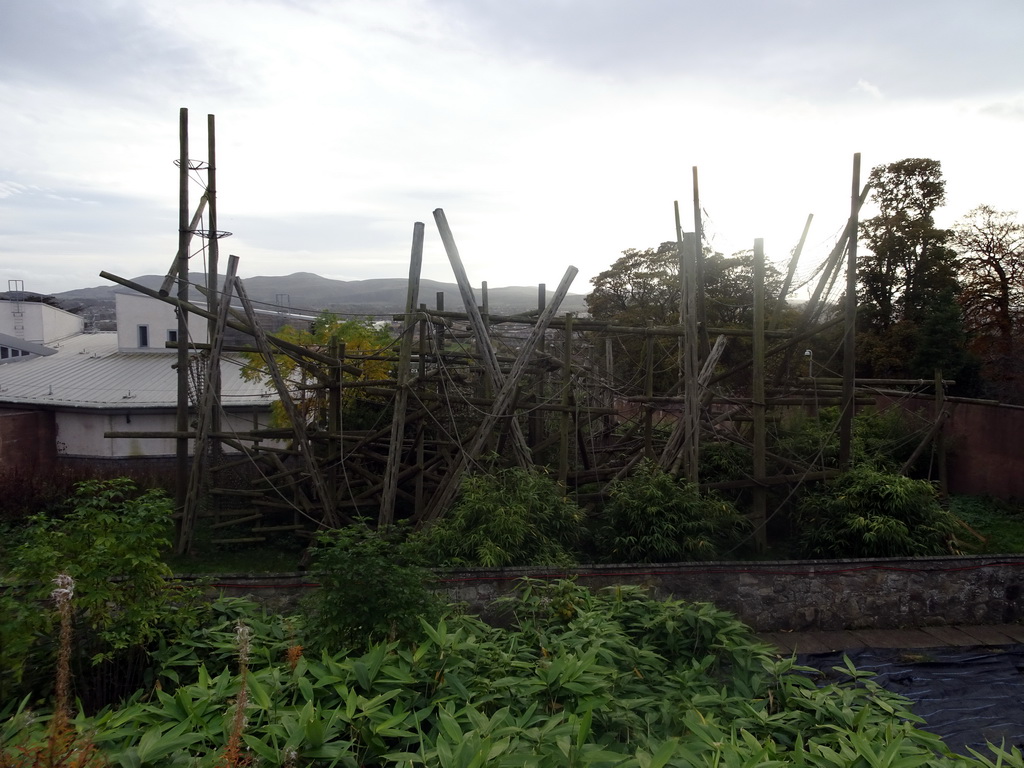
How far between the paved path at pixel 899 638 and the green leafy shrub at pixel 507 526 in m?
2.66

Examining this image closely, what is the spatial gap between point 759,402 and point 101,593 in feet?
30.3

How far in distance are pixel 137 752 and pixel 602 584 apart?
5749 millimetres

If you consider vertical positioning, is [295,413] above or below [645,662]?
above

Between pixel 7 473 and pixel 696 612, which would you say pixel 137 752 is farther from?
pixel 7 473

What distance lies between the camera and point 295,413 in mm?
11219

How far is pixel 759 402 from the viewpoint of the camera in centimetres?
1125

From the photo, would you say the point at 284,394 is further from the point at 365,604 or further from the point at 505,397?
the point at 365,604

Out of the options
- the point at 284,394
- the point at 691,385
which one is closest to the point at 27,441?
the point at 284,394

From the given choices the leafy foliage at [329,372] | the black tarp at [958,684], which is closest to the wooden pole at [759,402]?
the black tarp at [958,684]

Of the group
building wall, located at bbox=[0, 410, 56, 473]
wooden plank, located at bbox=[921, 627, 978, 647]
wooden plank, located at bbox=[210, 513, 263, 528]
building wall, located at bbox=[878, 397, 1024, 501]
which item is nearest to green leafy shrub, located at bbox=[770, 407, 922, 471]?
building wall, located at bbox=[878, 397, 1024, 501]

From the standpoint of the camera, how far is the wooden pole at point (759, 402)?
11.2m

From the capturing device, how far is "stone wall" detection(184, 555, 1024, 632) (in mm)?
8508

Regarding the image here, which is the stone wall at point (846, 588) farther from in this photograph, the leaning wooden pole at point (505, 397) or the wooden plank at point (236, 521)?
the wooden plank at point (236, 521)

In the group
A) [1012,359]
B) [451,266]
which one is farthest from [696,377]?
[1012,359]
